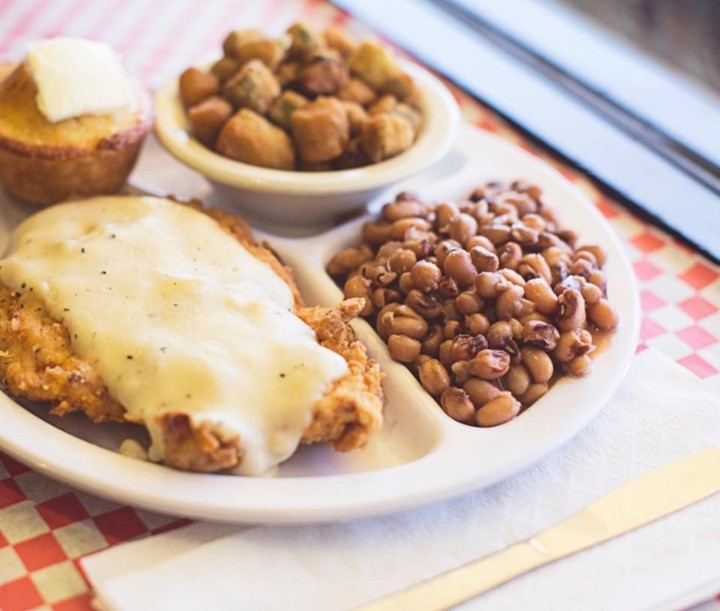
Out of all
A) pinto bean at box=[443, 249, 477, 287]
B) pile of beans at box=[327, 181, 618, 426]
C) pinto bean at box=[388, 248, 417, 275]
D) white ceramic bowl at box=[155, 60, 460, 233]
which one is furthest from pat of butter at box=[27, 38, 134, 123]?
pinto bean at box=[443, 249, 477, 287]

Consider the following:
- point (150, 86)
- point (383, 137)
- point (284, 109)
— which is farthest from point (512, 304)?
point (150, 86)

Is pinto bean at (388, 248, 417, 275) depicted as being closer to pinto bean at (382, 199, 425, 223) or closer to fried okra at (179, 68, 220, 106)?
pinto bean at (382, 199, 425, 223)

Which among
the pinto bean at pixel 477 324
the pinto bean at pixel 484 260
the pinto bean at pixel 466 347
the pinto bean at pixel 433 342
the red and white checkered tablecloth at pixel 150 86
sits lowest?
the red and white checkered tablecloth at pixel 150 86

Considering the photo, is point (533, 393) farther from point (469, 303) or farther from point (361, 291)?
point (361, 291)

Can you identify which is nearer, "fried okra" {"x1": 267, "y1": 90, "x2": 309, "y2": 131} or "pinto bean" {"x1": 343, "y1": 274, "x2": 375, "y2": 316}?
"pinto bean" {"x1": 343, "y1": 274, "x2": 375, "y2": 316}

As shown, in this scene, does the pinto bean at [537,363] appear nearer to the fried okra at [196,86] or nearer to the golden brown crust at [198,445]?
the golden brown crust at [198,445]

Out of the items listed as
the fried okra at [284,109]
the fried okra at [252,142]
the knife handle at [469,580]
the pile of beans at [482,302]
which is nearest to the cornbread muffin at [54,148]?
the fried okra at [252,142]

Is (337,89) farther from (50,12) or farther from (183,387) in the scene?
(50,12)
